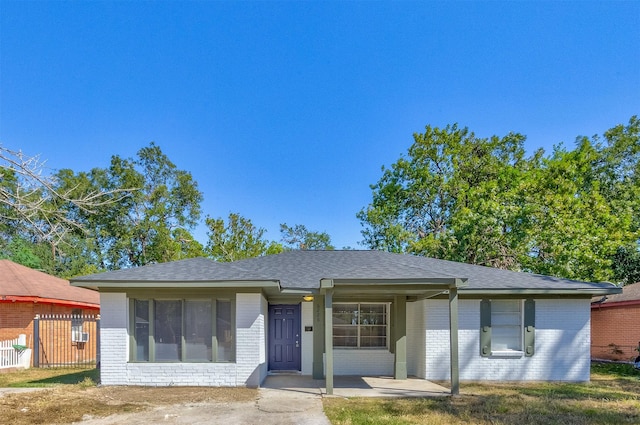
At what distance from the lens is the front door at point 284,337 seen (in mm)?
12430

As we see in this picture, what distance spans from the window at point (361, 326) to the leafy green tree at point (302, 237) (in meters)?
37.7

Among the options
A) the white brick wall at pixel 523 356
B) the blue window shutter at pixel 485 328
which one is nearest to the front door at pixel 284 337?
the white brick wall at pixel 523 356

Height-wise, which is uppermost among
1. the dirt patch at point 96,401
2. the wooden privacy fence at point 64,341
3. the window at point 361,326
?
the window at point 361,326

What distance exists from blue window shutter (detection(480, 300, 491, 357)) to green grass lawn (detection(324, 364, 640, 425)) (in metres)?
1.04

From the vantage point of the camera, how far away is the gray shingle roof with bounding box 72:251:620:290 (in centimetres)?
984

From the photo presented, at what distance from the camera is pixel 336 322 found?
12.6 metres

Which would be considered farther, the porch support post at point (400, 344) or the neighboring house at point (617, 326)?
the neighboring house at point (617, 326)

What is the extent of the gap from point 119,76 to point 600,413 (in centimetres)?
1548

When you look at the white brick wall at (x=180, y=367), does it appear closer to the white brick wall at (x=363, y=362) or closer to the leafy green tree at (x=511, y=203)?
the white brick wall at (x=363, y=362)

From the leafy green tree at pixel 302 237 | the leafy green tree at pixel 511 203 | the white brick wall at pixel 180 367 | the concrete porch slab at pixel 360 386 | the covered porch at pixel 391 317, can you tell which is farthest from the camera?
the leafy green tree at pixel 302 237

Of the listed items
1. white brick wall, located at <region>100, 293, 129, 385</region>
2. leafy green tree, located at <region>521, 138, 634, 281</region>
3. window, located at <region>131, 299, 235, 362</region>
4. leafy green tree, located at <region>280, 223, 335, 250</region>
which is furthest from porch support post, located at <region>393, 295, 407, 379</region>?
leafy green tree, located at <region>280, 223, 335, 250</region>

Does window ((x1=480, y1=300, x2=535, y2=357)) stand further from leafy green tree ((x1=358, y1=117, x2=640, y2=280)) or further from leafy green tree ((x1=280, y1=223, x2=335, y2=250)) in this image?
leafy green tree ((x1=280, y1=223, x2=335, y2=250))

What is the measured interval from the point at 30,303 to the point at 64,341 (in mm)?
2001

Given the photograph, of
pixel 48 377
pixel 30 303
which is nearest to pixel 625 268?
pixel 48 377
